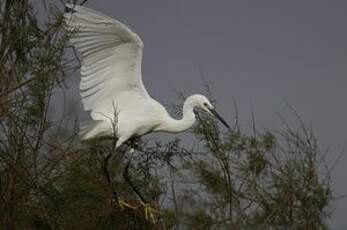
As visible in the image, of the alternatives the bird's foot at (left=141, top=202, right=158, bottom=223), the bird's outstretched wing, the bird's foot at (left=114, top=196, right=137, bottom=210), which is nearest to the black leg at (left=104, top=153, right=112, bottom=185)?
the bird's foot at (left=114, top=196, right=137, bottom=210)

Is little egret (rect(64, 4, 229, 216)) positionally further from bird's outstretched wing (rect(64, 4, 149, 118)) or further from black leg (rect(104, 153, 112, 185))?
black leg (rect(104, 153, 112, 185))

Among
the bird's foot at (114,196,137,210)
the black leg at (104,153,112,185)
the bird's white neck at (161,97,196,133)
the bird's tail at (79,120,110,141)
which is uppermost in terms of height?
the bird's white neck at (161,97,196,133)

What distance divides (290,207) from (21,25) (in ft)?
5.75

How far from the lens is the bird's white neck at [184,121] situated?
4.82 meters

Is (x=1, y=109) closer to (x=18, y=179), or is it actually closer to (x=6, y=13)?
(x=18, y=179)

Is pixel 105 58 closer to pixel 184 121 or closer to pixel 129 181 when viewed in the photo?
pixel 184 121

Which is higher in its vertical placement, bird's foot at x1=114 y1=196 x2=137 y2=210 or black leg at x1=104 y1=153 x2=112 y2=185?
black leg at x1=104 y1=153 x2=112 y2=185

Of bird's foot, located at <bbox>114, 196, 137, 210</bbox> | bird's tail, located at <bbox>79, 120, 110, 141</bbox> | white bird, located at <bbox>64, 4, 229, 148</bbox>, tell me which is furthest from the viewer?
bird's tail, located at <bbox>79, 120, 110, 141</bbox>

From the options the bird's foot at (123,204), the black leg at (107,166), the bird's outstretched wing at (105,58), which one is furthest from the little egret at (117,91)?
the bird's foot at (123,204)

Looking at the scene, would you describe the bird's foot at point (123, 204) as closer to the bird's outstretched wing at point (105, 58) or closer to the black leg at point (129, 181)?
the black leg at point (129, 181)

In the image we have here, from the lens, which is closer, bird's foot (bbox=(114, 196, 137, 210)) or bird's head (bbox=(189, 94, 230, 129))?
bird's foot (bbox=(114, 196, 137, 210))

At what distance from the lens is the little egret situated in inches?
177

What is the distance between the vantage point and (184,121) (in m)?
4.84

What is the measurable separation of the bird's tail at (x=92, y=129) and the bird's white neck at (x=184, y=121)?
447 mm
